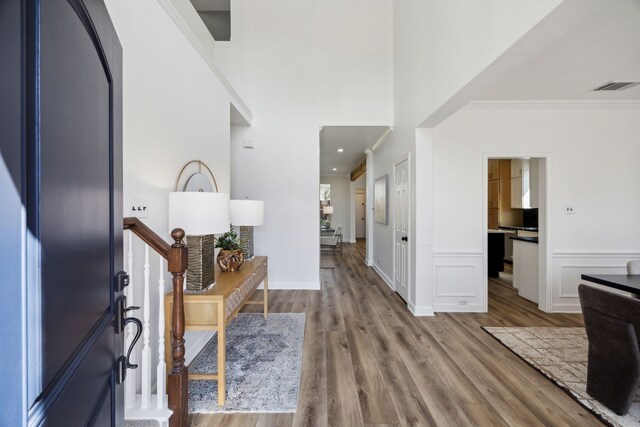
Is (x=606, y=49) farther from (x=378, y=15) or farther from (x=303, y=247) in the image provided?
(x=303, y=247)

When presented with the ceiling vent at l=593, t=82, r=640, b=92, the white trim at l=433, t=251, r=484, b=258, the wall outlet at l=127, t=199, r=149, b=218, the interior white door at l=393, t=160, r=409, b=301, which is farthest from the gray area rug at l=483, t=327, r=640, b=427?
the wall outlet at l=127, t=199, r=149, b=218

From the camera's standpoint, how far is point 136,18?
178 cm

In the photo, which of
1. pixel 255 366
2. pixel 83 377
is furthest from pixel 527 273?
pixel 83 377

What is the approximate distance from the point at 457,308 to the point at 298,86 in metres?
3.99

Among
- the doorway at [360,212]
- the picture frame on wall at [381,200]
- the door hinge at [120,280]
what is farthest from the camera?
the doorway at [360,212]

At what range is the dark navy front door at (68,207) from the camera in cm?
45

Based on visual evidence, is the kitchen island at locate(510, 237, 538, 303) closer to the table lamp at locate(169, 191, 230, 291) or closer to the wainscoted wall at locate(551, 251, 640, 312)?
the wainscoted wall at locate(551, 251, 640, 312)

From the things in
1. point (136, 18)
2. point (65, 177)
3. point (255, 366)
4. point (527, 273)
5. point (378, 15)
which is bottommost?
point (255, 366)

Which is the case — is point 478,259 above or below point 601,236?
below

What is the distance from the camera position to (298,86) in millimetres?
4508

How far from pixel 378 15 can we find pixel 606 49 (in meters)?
3.12

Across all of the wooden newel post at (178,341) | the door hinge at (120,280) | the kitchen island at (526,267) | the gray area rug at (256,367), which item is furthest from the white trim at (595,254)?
the door hinge at (120,280)

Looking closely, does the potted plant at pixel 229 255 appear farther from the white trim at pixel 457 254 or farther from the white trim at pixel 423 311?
the white trim at pixel 457 254

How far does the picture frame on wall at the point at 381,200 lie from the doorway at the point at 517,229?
1.69m
